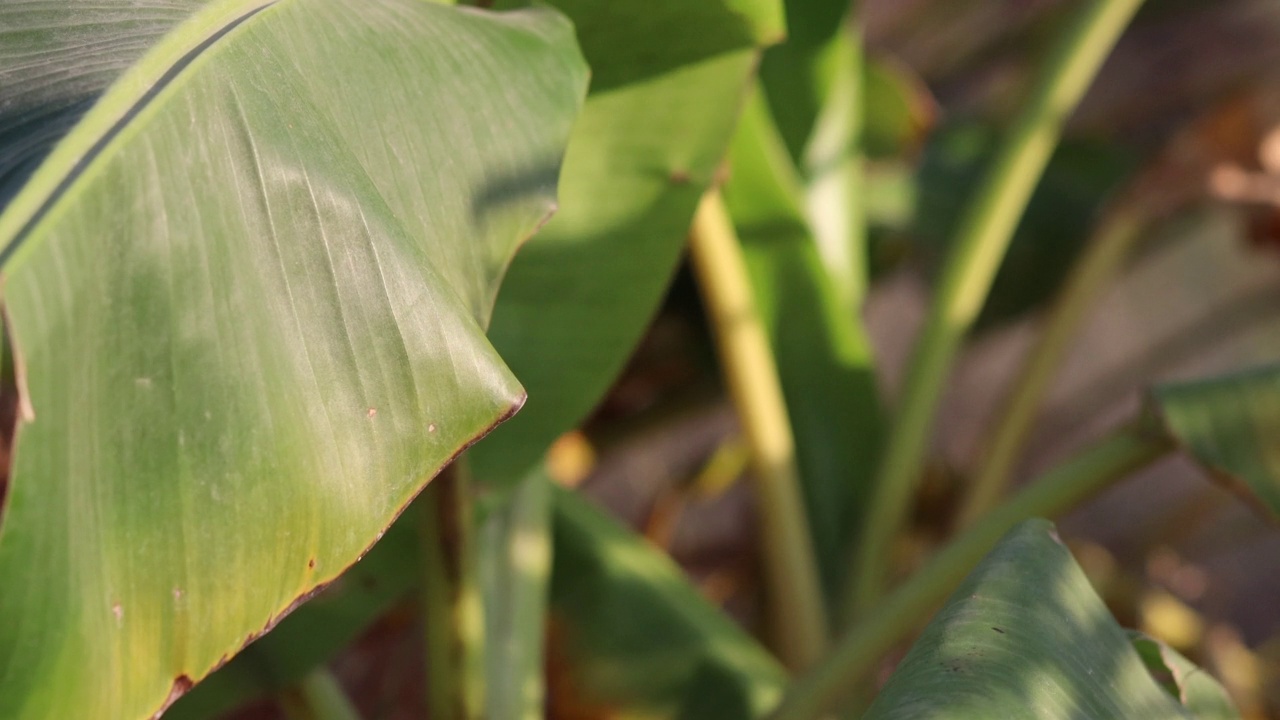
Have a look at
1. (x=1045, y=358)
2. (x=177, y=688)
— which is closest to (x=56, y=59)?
(x=177, y=688)

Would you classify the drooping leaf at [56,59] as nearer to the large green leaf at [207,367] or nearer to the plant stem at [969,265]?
the large green leaf at [207,367]

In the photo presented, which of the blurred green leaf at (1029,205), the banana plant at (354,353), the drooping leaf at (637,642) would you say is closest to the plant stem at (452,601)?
the banana plant at (354,353)

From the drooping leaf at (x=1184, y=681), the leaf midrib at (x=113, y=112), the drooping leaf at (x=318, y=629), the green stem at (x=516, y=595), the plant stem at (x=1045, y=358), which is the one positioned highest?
the leaf midrib at (x=113, y=112)

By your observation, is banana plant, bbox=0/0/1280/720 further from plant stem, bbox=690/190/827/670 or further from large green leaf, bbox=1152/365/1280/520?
plant stem, bbox=690/190/827/670

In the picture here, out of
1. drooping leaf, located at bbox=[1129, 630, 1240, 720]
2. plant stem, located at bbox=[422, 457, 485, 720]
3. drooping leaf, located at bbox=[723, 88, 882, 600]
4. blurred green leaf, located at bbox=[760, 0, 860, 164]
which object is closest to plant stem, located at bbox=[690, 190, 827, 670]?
drooping leaf, located at bbox=[723, 88, 882, 600]

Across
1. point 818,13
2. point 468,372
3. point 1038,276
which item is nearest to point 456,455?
point 468,372

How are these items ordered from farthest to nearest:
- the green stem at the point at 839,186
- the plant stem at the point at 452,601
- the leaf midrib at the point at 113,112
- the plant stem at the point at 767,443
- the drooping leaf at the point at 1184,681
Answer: the green stem at the point at 839,186 < the plant stem at the point at 767,443 < the plant stem at the point at 452,601 < the drooping leaf at the point at 1184,681 < the leaf midrib at the point at 113,112
